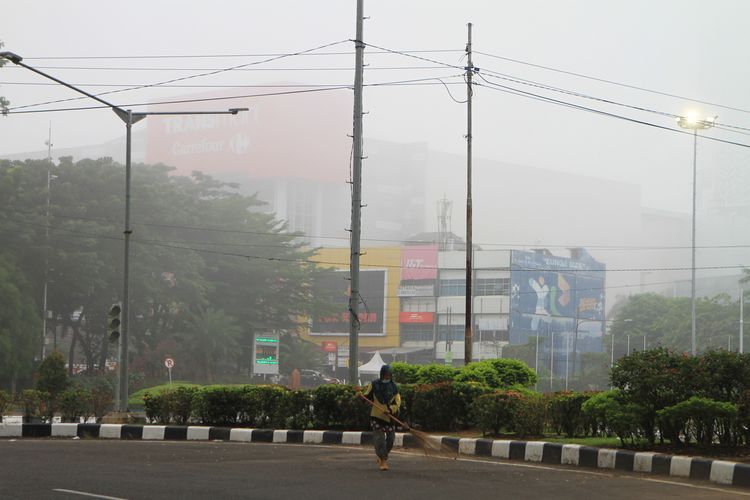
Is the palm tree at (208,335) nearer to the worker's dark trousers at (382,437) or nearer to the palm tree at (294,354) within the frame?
the palm tree at (294,354)

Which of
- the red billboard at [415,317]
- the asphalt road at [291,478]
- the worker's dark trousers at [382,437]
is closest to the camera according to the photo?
the asphalt road at [291,478]

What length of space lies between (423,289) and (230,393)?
279 ft

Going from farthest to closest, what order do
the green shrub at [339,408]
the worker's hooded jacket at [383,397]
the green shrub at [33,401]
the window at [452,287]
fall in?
the window at [452,287]
the green shrub at [33,401]
the green shrub at [339,408]
the worker's hooded jacket at [383,397]

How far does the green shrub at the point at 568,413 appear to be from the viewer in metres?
18.4

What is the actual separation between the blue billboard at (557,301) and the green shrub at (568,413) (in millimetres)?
81617

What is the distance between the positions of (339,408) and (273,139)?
4764 inches

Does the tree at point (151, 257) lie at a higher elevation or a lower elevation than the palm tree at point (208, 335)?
higher

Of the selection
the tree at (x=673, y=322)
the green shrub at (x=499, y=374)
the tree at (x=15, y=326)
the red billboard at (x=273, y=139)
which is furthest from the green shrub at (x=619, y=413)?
the red billboard at (x=273, y=139)

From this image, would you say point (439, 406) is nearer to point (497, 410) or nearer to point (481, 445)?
point (497, 410)

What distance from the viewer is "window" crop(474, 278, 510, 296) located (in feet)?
331

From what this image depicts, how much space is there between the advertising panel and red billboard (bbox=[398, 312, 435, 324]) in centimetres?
3617

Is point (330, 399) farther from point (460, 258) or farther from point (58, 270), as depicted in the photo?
point (460, 258)

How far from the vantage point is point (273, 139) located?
5531 inches

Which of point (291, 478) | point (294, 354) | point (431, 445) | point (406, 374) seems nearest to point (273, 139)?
point (294, 354)
